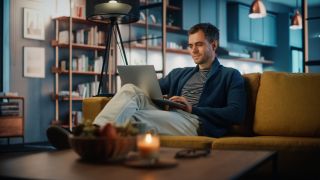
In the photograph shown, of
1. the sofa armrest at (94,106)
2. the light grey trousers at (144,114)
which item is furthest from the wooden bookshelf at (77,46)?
the light grey trousers at (144,114)

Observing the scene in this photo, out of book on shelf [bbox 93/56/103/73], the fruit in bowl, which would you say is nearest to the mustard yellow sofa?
the fruit in bowl

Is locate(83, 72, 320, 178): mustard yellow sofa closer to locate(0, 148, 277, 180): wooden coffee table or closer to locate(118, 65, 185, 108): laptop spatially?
locate(118, 65, 185, 108): laptop

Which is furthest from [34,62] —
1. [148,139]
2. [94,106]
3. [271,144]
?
[148,139]

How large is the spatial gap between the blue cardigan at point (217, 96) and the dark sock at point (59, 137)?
2.95ft

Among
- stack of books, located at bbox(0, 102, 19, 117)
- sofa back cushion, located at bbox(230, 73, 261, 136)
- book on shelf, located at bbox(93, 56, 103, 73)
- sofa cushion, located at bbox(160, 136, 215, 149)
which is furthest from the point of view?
book on shelf, located at bbox(93, 56, 103, 73)

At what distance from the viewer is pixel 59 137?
221 cm

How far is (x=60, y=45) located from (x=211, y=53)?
368 cm

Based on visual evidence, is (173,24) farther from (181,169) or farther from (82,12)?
(181,169)

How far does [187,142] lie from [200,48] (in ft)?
2.70

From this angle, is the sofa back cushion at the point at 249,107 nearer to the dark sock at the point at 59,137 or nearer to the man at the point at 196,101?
the man at the point at 196,101

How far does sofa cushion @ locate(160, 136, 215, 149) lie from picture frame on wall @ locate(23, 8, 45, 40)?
4207mm

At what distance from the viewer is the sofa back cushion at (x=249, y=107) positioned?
9.58ft

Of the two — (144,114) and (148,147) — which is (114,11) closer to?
(144,114)

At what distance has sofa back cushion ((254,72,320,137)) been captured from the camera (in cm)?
267
